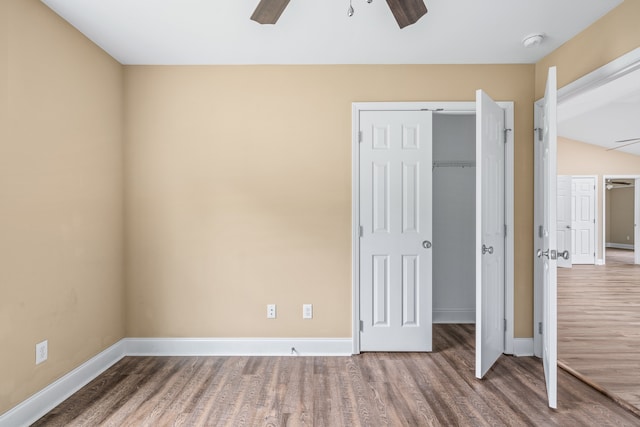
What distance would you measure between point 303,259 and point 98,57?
2.45m

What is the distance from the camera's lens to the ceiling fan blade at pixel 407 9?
1.62 meters

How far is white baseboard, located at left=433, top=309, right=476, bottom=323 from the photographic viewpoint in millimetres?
3922

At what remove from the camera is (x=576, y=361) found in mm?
2799

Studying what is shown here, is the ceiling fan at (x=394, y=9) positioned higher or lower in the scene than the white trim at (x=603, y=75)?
higher

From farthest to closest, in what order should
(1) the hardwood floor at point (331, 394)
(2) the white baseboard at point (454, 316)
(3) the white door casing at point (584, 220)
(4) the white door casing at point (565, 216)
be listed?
(3) the white door casing at point (584, 220)
(4) the white door casing at point (565, 216)
(2) the white baseboard at point (454, 316)
(1) the hardwood floor at point (331, 394)

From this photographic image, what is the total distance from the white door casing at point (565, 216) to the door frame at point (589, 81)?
544 cm

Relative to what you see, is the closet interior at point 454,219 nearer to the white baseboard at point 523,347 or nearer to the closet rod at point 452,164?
the closet rod at point 452,164

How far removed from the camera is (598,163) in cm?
786

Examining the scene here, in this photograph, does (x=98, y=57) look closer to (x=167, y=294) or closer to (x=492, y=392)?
(x=167, y=294)

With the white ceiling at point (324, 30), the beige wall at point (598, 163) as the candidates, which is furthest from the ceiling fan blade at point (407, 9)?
the beige wall at point (598, 163)

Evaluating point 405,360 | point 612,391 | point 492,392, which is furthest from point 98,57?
point 612,391

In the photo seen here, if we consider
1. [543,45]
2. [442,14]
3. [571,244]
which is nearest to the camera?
[442,14]

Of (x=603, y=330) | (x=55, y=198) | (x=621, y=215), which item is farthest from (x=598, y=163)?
(x=55, y=198)

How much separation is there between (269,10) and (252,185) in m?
1.59
